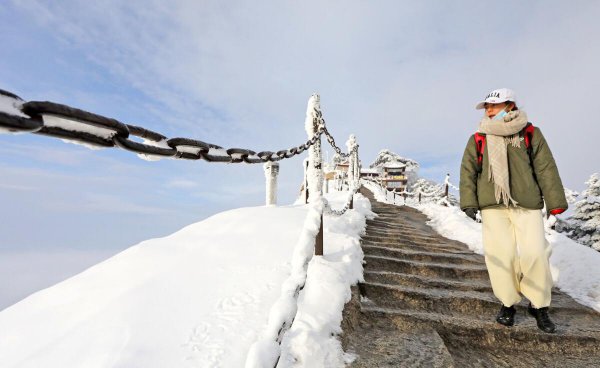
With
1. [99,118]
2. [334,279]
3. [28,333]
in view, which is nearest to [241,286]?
[334,279]

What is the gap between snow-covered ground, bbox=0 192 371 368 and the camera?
6.59 ft

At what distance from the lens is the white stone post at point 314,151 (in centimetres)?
448

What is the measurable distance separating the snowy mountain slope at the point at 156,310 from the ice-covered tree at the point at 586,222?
1472 centimetres

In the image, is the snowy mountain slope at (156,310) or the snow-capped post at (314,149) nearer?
the snowy mountain slope at (156,310)

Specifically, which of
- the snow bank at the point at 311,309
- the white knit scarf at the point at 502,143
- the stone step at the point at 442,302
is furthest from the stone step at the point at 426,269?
the white knit scarf at the point at 502,143

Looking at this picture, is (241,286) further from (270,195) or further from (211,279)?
(270,195)

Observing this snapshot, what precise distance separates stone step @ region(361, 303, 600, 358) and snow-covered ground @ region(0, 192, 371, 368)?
2.12ft

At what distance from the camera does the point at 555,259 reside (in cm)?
434

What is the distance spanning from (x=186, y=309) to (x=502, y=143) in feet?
10.9

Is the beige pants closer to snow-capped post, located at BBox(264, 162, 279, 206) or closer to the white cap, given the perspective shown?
the white cap

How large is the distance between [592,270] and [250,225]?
4736 millimetres

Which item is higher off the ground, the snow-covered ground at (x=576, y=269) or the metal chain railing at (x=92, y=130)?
the metal chain railing at (x=92, y=130)

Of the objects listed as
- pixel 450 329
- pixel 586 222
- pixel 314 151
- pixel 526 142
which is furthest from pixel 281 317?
pixel 586 222

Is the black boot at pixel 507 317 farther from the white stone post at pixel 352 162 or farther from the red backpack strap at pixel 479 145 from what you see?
the white stone post at pixel 352 162
